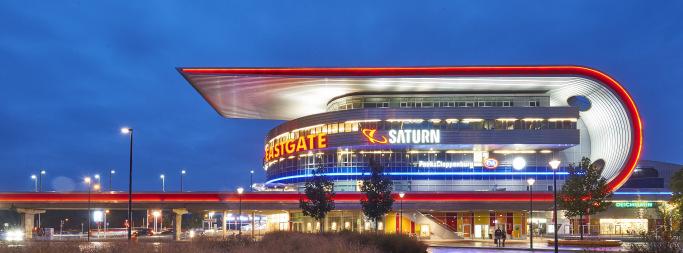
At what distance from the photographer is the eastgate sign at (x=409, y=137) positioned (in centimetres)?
7962

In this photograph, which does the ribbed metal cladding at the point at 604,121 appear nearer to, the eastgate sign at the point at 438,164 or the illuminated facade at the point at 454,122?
the illuminated facade at the point at 454,122

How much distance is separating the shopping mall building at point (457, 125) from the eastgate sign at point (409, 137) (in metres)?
0.11

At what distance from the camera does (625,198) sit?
72750mm

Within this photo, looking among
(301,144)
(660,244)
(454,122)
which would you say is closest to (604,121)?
(454,122)

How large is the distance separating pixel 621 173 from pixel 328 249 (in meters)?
64.3

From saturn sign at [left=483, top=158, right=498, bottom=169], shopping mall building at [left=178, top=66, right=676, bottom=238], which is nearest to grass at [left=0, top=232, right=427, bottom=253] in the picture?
shopping mall building at [left=178, top=66, right=676, bottom=238]

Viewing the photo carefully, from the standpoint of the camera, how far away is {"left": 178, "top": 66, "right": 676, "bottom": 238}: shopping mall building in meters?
76.9

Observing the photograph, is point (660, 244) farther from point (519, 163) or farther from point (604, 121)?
point (604, 121)

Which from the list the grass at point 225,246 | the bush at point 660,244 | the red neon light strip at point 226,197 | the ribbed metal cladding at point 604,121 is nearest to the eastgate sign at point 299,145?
the red neon light strip at point 226,197

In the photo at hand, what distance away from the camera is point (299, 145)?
284 feet

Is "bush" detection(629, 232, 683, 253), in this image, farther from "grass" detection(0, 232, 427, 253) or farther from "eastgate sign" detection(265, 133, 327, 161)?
"eastgate sign" detection(265, 133, 327, 161)

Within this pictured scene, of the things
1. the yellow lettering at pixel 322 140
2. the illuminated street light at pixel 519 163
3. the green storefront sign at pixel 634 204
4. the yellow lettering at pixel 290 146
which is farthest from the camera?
the yellow lettering at pixel 290 146

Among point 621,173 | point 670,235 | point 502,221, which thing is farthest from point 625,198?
point 670,235

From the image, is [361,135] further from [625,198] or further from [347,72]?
A: [625,198]
